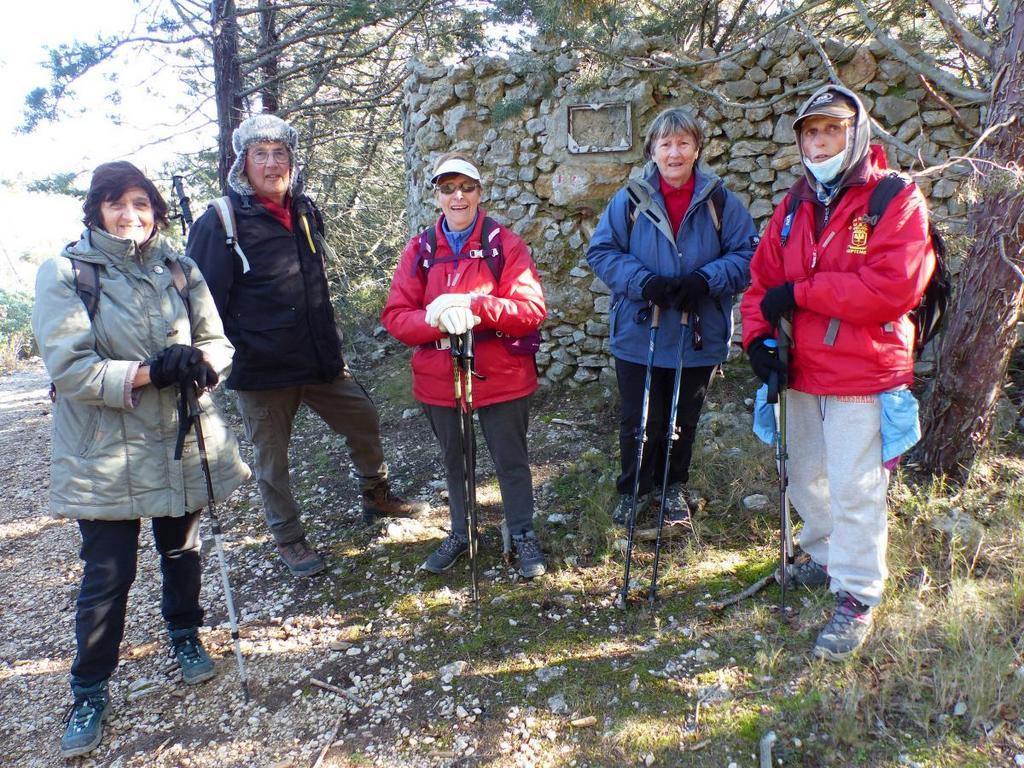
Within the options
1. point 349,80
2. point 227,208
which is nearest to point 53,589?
point 227,208

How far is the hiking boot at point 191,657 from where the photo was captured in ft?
9.79

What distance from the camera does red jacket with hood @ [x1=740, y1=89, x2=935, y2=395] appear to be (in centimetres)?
234

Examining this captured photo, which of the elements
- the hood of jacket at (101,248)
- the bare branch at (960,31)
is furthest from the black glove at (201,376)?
the bare branch at (960,31)

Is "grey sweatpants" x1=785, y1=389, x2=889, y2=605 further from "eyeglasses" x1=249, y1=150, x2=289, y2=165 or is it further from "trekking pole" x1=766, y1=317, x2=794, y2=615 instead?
"eyeglasses" x1=249, y1=150, x2=289, y2=165

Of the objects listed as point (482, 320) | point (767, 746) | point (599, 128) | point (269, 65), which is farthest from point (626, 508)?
point (269, 65)

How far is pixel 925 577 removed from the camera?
9.43 feet

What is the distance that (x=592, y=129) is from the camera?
19.5 ft

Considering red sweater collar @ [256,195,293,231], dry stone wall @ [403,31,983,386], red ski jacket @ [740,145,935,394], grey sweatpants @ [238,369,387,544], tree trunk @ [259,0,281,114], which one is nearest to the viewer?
red ski jacket @ [740,145,935,394]

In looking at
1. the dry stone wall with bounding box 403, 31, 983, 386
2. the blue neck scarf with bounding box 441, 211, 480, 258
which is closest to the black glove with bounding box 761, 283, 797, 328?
the blue neck scarf with bounding box 441, 211, 480, 258

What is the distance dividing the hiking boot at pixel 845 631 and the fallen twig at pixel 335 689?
1974 mm

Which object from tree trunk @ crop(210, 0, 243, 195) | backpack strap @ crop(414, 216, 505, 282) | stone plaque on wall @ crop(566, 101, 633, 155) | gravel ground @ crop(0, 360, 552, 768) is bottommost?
gravel ground @ crop(0, 360, 552, 768)

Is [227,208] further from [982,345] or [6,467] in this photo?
[6,467]

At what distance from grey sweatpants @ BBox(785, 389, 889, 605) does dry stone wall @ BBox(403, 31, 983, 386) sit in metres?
3.25

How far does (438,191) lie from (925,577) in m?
2.90
